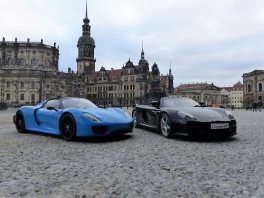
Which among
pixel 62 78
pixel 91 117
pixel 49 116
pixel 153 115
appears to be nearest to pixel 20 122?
pixel 49 116

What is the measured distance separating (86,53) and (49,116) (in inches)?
3562

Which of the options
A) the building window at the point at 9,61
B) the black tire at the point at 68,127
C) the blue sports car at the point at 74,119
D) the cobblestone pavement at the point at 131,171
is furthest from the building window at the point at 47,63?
Result: the cobblestone pavement at the point at 131,171

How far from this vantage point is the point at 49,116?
7.75m

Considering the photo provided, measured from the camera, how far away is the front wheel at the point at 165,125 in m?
7.38

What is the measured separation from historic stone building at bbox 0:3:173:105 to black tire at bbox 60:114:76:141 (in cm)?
6644

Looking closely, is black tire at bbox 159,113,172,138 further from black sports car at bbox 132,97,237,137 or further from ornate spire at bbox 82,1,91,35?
ornate spire at bbox 82,1,91,35

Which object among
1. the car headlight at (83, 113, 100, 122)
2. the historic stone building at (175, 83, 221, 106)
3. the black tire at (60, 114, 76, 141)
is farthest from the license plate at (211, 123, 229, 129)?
the historic stone building at (175, 83, 221, 106)

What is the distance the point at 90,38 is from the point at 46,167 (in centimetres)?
9704

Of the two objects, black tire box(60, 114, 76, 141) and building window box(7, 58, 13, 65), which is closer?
black tire box(60, 114, 76, 141)

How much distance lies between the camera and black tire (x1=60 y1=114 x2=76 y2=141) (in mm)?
6879

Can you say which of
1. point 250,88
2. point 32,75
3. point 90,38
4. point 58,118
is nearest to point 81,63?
point 90,38

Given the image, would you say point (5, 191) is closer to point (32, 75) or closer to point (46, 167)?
point (46, 167)

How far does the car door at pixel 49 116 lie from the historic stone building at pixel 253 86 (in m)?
90.1

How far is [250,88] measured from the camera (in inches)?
3802
